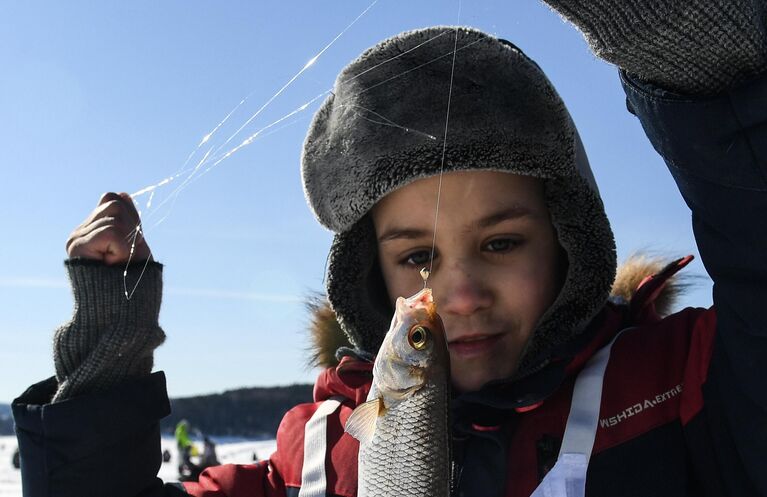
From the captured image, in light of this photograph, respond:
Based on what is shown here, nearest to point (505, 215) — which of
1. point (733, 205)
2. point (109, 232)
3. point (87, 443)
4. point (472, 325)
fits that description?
point (472, 325)

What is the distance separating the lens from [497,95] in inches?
114

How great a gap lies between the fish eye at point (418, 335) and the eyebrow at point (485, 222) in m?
0.70

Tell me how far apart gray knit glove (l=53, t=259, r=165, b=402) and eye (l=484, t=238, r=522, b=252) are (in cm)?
141

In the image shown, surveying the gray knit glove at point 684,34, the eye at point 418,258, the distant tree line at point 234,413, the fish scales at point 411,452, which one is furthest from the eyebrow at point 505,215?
the distant tree line at point 234,413

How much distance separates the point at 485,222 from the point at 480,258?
0.13 meters

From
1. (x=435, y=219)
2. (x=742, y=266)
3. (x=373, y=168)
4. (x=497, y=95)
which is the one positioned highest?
(x=497, y=95)

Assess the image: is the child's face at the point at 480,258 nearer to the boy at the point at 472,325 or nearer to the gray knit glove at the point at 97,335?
the boy at the point at 472,325

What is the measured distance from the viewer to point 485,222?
2.75m

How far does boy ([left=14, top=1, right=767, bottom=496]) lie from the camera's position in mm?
2488

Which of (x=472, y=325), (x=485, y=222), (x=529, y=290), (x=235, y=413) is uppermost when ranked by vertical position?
(x=485, y=222)

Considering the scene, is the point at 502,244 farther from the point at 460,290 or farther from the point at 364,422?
the point at 364,422

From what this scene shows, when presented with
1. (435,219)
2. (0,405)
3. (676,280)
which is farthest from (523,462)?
(0,405)

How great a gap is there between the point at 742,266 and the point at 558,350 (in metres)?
0.90

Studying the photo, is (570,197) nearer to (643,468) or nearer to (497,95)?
(497,95)
